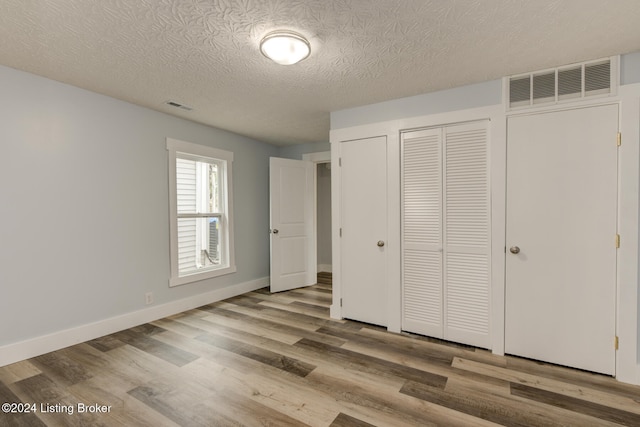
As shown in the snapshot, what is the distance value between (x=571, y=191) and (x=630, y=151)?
43 centimetres

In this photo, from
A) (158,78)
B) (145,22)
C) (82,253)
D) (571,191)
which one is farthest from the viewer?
(82,253)

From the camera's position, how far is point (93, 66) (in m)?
2.33

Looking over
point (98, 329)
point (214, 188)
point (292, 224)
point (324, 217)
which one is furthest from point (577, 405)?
point (324, 217)

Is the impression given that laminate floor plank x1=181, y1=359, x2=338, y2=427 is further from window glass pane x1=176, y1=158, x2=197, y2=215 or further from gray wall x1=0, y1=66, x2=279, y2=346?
window glass pane x1=176, y1=158, x2=197, y2=215

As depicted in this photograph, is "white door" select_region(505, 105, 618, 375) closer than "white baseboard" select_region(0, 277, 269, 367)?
Yes

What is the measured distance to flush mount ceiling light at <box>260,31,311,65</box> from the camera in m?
1.88

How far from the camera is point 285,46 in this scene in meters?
1.93

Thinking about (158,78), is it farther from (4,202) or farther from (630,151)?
(630,151)

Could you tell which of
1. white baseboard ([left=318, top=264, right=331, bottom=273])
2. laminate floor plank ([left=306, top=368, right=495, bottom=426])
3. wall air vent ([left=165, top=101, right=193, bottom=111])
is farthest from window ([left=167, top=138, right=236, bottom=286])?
laminate floor plank ([left=306, top=368, right=495, bottom=426])

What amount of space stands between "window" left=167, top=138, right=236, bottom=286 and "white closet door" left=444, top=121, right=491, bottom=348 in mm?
2956

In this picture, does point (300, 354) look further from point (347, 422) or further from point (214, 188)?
point (214, 188)

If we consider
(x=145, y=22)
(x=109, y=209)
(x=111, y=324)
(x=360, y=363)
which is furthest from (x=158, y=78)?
(x=360, y=363)

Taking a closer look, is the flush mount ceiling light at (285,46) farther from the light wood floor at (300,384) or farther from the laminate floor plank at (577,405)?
the laminate floor plank at (577,405)

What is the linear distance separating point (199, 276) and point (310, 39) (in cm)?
315
